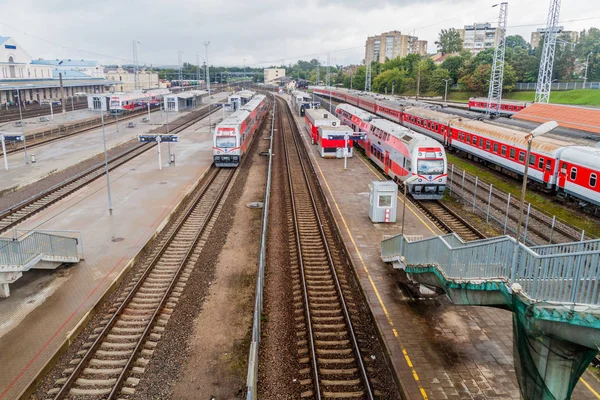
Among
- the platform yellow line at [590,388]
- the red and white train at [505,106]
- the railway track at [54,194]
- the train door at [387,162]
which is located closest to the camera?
the platform yellow line at [590,388]

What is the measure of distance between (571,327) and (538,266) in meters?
1.34

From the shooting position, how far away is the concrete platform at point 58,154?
108 feet

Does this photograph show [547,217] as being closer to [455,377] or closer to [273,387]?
[455,377]

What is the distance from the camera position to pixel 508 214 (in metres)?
25.3

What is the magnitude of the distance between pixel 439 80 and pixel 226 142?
72.9 m

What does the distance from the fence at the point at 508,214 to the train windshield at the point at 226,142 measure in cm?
1627

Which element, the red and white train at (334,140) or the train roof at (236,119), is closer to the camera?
the train roof at (236,119)

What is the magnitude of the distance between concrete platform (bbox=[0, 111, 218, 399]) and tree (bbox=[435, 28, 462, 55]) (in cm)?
13206

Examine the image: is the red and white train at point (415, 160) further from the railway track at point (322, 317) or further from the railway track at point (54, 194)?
the railway track at point (54, 194)

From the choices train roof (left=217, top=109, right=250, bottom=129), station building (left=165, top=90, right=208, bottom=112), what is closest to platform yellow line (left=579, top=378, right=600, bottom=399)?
train roof (left=217, top=109, right=250, bottom=129)

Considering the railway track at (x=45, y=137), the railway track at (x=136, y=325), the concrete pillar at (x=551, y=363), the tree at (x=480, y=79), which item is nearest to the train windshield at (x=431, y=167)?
the railway track at (x=136, y=325)

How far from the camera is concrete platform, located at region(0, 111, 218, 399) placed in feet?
41.5

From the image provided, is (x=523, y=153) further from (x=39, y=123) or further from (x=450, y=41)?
(x=450, y=41)

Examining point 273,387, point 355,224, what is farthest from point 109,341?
point 355,224
